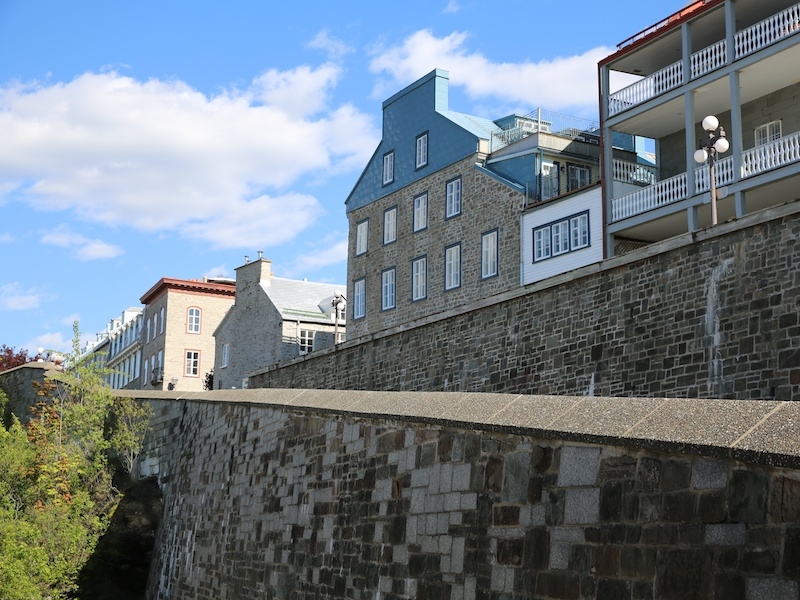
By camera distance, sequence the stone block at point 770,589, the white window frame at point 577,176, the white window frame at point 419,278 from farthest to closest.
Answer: the white window frame at point 419,278
the white window frame at point 577,176
the stone block at point 770,589

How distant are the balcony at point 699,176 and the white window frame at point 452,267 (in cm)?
667

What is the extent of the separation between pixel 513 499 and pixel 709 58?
17.5m

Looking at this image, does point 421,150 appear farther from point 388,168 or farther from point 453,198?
point 453,198

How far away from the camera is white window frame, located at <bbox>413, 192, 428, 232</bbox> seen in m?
33.8

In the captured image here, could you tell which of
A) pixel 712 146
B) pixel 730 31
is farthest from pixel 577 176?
pixel 712 146

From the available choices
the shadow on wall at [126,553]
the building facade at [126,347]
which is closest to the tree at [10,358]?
the building facade at [126,347]

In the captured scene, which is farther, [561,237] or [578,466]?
[561,237]

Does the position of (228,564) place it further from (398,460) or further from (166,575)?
(398,460)

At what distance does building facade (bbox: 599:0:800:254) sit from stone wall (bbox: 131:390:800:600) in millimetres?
11160

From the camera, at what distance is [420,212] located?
34094mm

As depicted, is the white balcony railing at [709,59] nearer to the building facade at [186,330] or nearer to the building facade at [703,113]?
the building facade at [703,113]

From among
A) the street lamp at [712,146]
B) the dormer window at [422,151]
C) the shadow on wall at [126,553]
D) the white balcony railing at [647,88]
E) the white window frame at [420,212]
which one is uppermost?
the dormer window at [422,151]

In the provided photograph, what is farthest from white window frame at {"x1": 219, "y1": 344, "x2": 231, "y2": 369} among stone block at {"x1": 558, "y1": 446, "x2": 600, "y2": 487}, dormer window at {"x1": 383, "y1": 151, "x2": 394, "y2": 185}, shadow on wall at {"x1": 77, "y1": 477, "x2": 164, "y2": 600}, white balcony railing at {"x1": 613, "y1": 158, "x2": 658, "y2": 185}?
stone block at {"x1": 558, "y1": 446, "x2": 600, "y2": 487}

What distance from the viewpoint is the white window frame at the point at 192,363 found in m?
58.1
